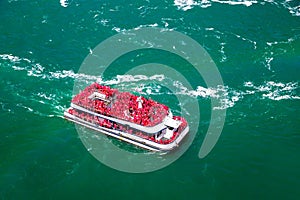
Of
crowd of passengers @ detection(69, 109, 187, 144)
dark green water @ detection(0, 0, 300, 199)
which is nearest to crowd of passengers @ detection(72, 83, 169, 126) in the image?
crowd of passengers @ detection(69, 109, 187, 144)

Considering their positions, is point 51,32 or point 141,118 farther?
point 51,32

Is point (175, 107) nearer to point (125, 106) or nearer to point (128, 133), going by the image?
point (125, 106)

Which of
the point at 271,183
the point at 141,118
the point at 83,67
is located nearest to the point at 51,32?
the point at 83,67

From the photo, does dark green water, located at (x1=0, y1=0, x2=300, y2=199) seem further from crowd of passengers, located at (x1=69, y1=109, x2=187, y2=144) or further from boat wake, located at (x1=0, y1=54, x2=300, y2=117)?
crowd of passengers, located at (x1=69, y1=109, x2=187, y2=144)

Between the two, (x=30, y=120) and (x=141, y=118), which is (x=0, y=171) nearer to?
(x=30, y=120)

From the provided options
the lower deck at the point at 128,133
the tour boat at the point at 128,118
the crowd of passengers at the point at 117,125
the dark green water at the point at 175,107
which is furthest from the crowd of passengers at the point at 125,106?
the dark green water at the point at 175,107

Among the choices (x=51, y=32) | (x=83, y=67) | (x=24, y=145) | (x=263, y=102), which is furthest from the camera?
(x=51, y=32)

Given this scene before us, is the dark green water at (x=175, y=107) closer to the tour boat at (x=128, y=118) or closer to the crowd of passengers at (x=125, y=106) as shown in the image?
the tour boat at (x=128, y=118)

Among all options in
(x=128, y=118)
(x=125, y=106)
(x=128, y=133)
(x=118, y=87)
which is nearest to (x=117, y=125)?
(x=128, y=133)
